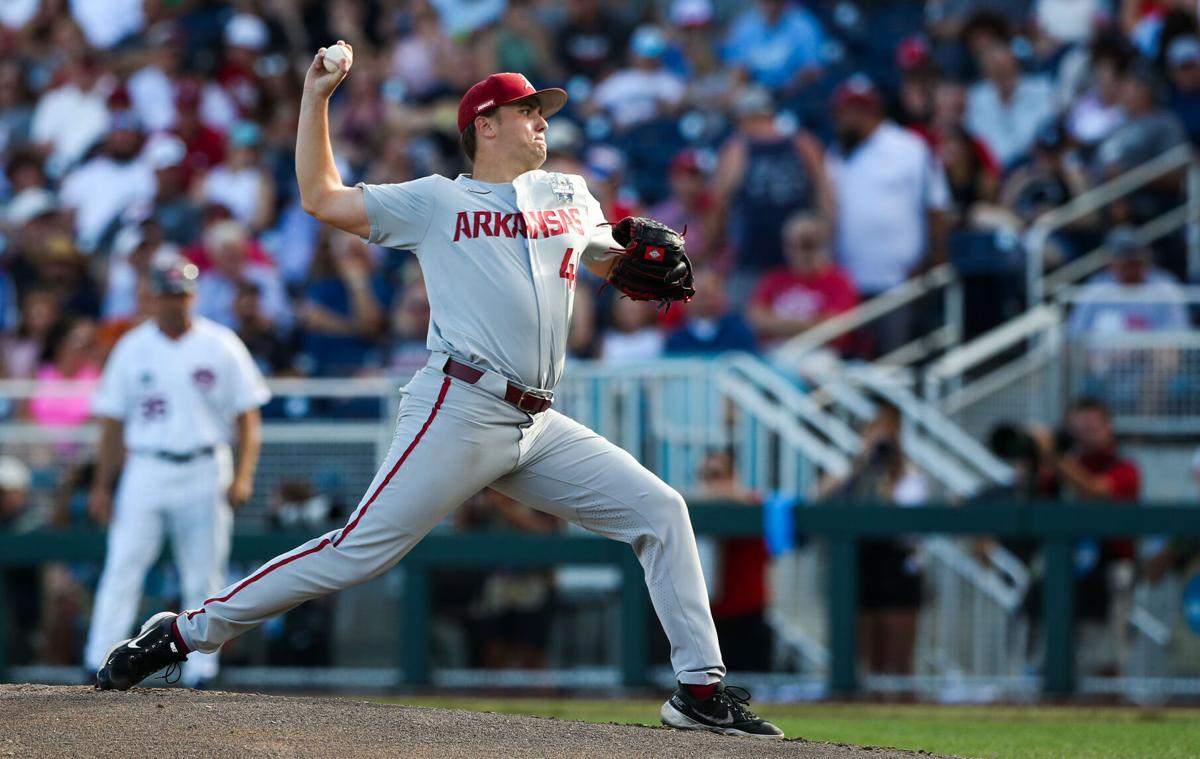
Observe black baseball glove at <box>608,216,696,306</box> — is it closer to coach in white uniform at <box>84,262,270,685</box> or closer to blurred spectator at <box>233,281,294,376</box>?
coach in white uniform at <box>84,262,270,685</box>

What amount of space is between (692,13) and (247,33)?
4.07 meters

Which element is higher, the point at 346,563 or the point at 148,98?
the point at 148,98

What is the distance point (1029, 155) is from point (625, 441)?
4213 millimetres

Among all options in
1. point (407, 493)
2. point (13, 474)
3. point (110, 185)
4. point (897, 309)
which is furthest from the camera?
point (110, 185)

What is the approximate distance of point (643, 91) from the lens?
1374 centimetres

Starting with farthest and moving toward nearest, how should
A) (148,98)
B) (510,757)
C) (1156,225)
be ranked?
(148,98) < (1156,225) < (510,757)

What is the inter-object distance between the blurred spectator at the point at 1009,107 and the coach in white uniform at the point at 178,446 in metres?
5.89

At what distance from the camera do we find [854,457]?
10.0 metres

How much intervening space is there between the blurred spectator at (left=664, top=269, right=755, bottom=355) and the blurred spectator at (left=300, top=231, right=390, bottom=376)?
2.39 metres

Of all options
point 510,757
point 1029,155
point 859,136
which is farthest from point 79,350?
point 510,757

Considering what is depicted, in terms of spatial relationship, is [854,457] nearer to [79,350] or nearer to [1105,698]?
[1105,698]

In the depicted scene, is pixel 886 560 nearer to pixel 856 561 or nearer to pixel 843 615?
pixel 856 561

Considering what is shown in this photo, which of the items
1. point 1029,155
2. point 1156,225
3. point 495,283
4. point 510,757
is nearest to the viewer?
point 510,757

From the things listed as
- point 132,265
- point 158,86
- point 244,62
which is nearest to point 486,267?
point 132,265
